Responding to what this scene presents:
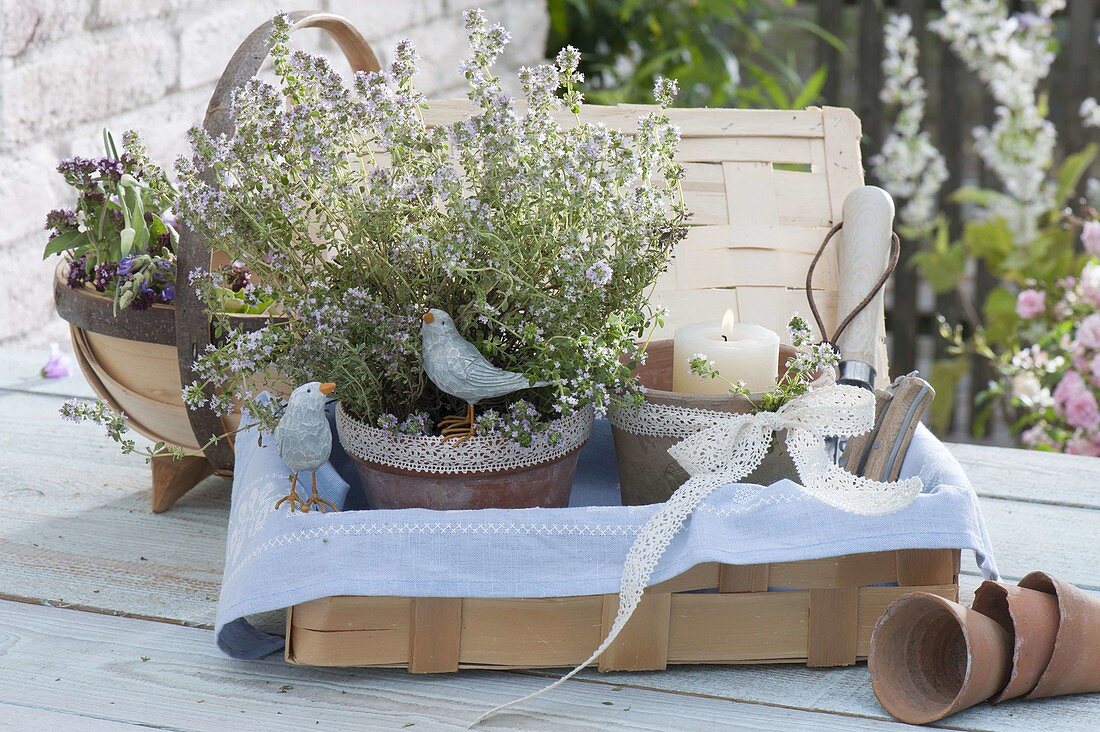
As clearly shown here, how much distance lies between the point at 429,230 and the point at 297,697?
0.96 feet

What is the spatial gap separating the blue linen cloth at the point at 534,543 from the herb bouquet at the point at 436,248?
59 mm

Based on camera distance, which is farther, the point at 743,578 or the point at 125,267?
the point at 125,267

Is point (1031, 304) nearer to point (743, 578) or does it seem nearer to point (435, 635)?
point (743, 578)

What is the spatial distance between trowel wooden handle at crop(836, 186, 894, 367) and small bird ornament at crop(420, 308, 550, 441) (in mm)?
323

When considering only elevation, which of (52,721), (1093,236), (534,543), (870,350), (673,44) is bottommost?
(52,721)

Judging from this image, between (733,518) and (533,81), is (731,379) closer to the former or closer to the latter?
(733,518)

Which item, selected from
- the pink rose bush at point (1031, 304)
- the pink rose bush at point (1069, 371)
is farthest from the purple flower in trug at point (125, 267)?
the pink rose bush at point (1031, 304)

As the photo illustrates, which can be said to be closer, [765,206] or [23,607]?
[23,607]

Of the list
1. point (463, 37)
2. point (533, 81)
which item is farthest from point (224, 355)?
point (463, 37)

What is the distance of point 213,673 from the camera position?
2.44ft

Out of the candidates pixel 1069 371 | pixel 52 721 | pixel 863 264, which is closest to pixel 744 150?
pixel 863 264

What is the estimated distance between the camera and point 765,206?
1136 mm

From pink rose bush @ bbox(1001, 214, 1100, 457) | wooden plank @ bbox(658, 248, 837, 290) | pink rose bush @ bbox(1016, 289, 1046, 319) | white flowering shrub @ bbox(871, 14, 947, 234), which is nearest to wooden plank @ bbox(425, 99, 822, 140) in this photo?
wooden plank @ bbox(658, 248, 837, 290)

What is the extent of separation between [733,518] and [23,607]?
0.49m
